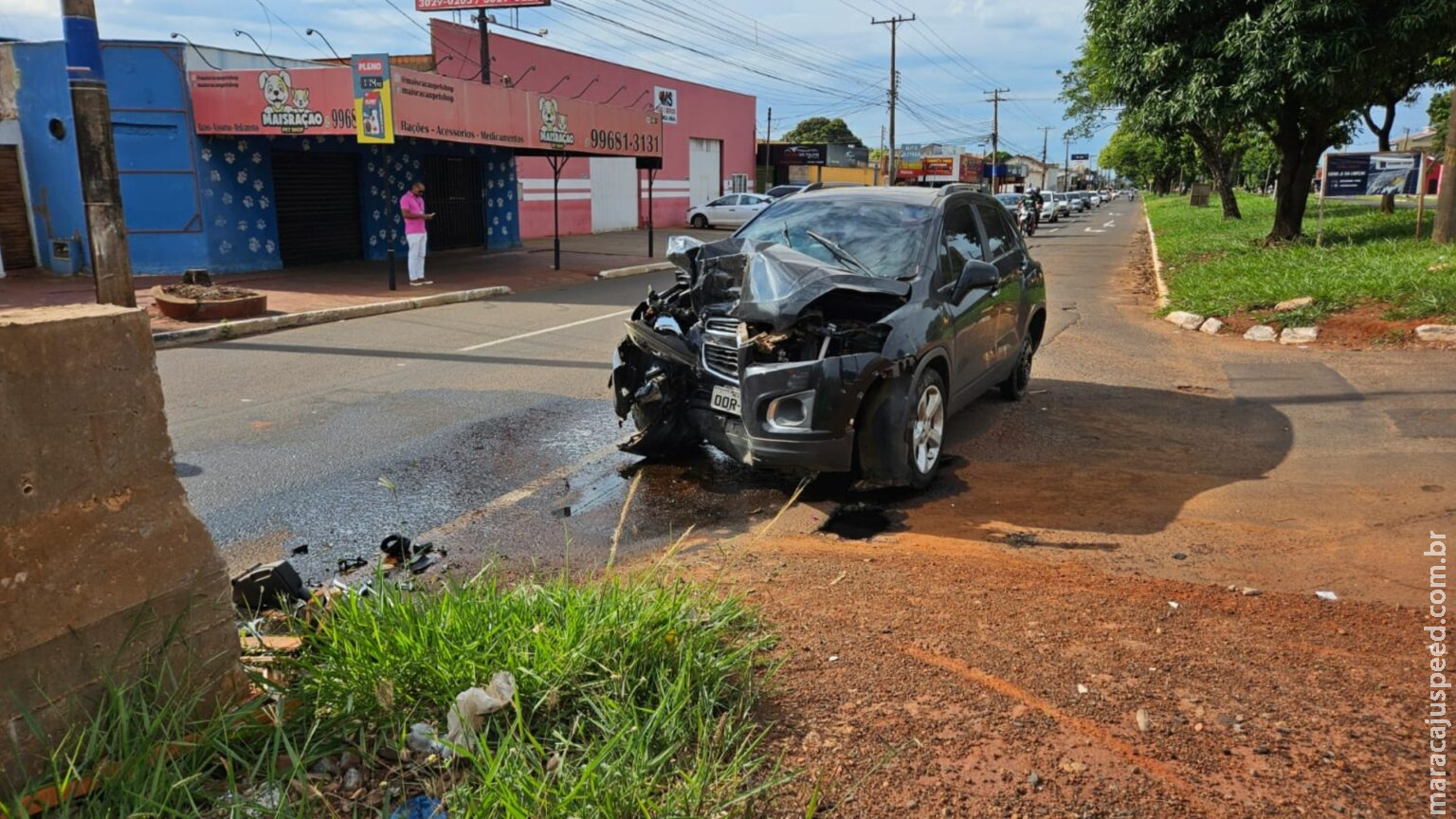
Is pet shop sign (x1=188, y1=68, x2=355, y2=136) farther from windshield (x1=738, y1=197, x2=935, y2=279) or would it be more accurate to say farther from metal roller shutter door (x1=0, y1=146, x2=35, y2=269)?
windshield (x1=738, y1=197, x2=935, y2=279)

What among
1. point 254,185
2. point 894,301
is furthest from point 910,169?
point 894,301

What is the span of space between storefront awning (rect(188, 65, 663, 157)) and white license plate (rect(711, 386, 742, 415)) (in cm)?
1243

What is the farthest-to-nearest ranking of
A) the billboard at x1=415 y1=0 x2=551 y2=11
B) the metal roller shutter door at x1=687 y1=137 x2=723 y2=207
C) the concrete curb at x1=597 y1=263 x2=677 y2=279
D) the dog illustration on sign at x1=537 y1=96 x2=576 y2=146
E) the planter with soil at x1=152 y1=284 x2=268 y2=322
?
1. the metal roller shutter door at x1=687 y1=137 x2=723 y2=207
2. the billboard at x1=415 y1=0 x2=551 y2=11
3. the concrete curb at x1=597 y1=263 x2=677 y2=279
4. the dog illustration on sign at x1=537 y1=96 x2=576 y2=146
5. the planter with soil at x1=152 y1=284 x2=268 y2=322

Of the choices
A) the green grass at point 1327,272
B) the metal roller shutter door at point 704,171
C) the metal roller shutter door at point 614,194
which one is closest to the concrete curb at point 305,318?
the green grass at point 1327,272

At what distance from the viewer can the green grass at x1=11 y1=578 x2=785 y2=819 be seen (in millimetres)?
2422

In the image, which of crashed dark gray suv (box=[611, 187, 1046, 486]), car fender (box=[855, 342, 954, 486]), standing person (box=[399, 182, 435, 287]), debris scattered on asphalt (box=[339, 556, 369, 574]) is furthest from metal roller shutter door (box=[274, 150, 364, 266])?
car fender (box=[855, 342, 954, 486])

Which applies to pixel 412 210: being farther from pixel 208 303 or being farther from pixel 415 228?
pixel 208 303

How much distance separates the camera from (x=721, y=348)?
18.9 feet

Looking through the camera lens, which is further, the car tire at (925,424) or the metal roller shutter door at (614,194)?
the metal roller shutter door at (614,194)

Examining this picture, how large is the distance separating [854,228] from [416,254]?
12689 millimetres

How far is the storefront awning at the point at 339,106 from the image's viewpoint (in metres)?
16.3

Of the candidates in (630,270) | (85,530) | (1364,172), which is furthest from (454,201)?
(85,530)

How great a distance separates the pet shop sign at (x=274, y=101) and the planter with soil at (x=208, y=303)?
14.3 ft

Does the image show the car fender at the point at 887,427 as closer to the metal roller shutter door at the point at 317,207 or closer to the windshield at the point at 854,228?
the windshield at the point at 854,228
